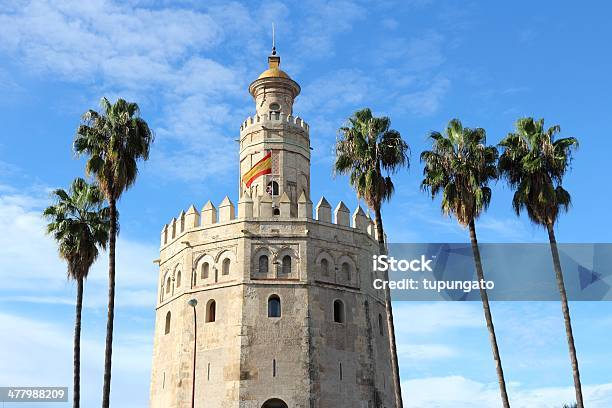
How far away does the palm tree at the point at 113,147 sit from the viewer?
2784 centimetres

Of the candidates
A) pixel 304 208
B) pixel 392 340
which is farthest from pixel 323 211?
pixel 392 340

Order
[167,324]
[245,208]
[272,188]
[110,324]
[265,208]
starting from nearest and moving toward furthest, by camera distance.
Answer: [110,324]
[245,208]
[265,208]
[167,324]
[272,188]

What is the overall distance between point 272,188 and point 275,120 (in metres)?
4.43

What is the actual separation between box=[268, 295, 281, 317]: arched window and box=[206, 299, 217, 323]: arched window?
2861 millimetres

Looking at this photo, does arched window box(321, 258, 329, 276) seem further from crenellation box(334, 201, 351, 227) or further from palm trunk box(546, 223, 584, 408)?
palm trunk box(546, 223, 584, 408)

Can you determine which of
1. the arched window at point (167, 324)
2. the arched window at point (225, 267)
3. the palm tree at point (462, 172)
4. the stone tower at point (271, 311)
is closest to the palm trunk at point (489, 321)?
the palm tree at point (462, 172)

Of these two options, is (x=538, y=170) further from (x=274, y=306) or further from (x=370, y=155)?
(x=274, y=306)

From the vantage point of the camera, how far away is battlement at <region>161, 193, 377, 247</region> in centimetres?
3653

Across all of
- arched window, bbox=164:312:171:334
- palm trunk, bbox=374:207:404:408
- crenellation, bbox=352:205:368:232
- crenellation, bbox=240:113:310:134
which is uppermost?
crenellation, bbox=240:113:310:134

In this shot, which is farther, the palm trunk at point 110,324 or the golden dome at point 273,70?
the golden dome at point 273,70

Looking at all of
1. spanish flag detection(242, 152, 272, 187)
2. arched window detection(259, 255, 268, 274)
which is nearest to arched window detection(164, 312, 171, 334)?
arched window detection(259, 255, 268, 274)

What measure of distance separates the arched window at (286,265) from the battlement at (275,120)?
32.2 ft

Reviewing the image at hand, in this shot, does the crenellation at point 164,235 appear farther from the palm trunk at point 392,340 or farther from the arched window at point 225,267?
the palm trunk at point 392,340

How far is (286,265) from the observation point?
117ft
